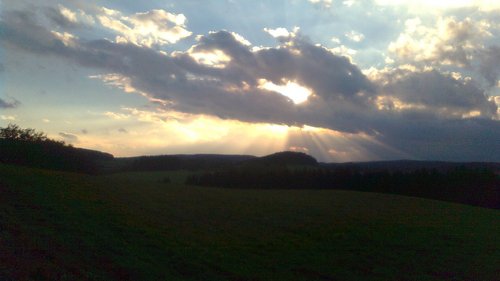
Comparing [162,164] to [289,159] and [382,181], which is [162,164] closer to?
[289,159]

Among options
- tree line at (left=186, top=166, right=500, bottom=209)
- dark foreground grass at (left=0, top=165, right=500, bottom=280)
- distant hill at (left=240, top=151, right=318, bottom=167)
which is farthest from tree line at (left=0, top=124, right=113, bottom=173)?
distant hill at (left=240, top=151, right=318, bottom=167)

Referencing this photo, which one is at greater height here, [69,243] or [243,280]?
[69,243]

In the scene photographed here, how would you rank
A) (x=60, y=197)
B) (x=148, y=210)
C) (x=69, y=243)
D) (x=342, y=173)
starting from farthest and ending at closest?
(x=342, y=173) → (x=148, y=210) → (x=60, y=197) → (x=69, y=243)

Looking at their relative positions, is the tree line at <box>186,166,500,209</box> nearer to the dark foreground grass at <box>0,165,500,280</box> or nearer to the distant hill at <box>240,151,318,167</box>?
the distant hill at <box>240,151,318,167</box>

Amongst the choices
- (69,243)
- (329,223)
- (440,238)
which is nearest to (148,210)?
(329,223)

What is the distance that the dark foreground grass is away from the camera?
15234 mm

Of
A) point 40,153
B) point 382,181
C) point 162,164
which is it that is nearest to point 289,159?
point 162,164

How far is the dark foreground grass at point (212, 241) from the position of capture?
15.2 meters

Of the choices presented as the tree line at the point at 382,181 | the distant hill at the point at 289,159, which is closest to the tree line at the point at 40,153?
the tree line at the point at 382,181

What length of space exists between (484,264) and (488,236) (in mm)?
9946

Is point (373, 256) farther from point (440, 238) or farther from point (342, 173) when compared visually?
point (342, 173)

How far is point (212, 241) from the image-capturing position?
74.5 feet

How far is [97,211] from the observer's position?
2567 centimetres

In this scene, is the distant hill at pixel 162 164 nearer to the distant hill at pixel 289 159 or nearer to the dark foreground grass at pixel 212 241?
the distant hill at pixel 289 159
